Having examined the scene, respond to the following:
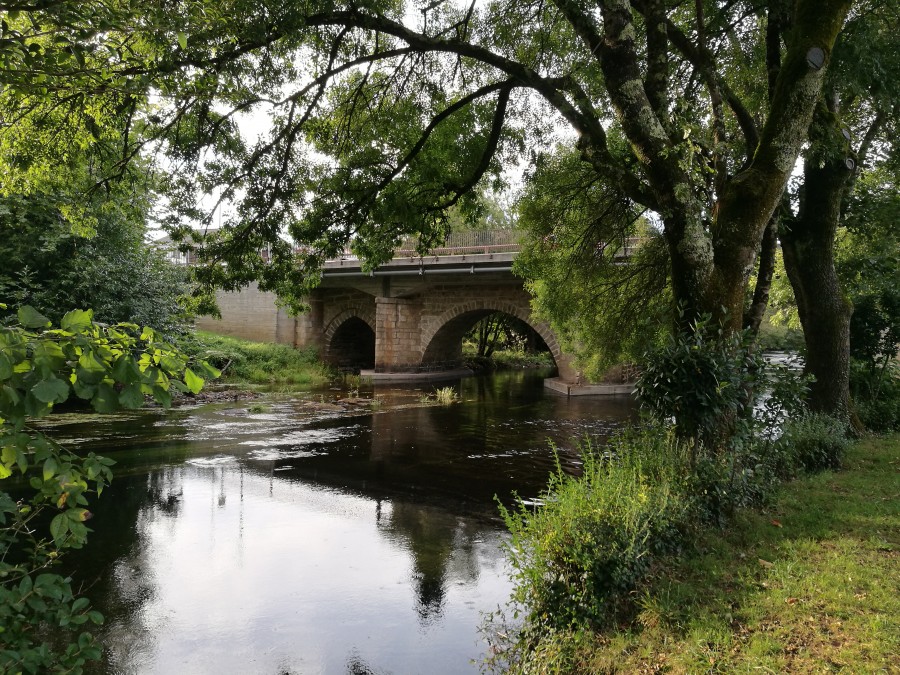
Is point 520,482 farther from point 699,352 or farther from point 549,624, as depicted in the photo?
point 549,624

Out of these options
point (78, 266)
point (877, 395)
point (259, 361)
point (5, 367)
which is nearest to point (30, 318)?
point (5, 367)

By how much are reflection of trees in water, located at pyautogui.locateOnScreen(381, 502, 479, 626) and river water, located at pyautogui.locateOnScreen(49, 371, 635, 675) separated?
2cm

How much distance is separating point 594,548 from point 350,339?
1053 inches

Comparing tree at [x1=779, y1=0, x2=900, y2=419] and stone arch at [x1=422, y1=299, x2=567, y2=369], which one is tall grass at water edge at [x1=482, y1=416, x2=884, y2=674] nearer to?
tree at [x1=779, y1=0, x2=900, y2=419]

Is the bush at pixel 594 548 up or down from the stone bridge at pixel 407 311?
down

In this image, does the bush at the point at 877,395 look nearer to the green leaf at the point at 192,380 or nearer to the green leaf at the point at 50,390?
the green leaf at the point at 192,380

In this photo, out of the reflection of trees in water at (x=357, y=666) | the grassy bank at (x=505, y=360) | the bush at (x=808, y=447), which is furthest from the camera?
the grassy bank at (x=505, y=360)

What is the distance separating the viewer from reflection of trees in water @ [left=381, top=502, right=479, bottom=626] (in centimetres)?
520

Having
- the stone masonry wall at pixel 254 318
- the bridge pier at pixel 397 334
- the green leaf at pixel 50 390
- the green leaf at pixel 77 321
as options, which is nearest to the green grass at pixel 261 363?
the stone masonry wall at pixel 254 318

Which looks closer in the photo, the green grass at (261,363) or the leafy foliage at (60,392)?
the leafy foliage at (60,392)

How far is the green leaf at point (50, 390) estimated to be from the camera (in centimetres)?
161

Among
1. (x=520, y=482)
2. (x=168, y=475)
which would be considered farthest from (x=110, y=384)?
(x=168, y=475)

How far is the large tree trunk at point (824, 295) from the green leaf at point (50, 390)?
8702 millimetres

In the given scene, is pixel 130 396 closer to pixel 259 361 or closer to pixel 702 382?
pixel 702 382
